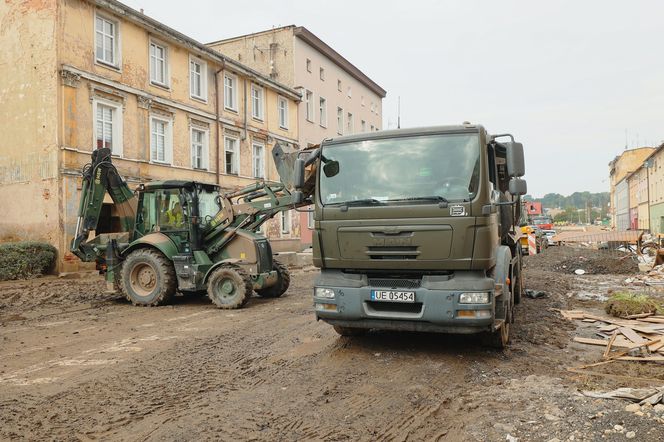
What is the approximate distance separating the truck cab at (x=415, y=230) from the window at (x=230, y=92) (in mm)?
20021

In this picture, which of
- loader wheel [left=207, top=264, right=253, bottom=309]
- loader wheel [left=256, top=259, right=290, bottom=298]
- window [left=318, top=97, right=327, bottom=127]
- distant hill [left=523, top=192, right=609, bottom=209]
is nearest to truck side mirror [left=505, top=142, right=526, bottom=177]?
loader wheel [left=207, top=264, right=253, bottom=309]

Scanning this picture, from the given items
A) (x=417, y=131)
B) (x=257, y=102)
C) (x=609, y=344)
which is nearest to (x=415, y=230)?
(x=417, y=131)

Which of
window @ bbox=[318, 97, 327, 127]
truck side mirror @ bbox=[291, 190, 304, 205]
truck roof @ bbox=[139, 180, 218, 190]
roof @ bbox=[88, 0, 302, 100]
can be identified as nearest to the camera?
truck side mirror @ bbox=[291, 190, 304, 205]

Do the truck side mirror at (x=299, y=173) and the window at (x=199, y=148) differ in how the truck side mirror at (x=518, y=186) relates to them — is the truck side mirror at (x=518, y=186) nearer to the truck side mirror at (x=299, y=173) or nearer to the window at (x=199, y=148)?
the truck side mirror at (x=299, y=173)

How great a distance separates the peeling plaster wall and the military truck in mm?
13654

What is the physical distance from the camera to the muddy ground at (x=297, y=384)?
414 centimetres

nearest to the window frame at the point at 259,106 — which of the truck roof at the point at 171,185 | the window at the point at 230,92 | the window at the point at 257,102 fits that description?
the window at the point at 257,102

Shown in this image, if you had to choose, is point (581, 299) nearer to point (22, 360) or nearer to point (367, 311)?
point (367, 311)

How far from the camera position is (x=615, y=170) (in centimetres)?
8344

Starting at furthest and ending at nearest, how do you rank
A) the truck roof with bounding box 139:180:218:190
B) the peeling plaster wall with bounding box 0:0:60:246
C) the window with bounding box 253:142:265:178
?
the window with bounding box 253:142:265:178
the peeling plaster wall with bounding box 0:0:60:246
the truck roof with bounding box 139:180:218:190

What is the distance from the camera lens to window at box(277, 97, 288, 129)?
29656mm

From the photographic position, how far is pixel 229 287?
34.7 ft

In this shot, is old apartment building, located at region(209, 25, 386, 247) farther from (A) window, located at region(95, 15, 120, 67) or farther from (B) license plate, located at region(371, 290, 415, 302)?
(B) license plate, located at region(371, 290, 415, 302)

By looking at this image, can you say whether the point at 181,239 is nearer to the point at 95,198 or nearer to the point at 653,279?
the point at 95,198
